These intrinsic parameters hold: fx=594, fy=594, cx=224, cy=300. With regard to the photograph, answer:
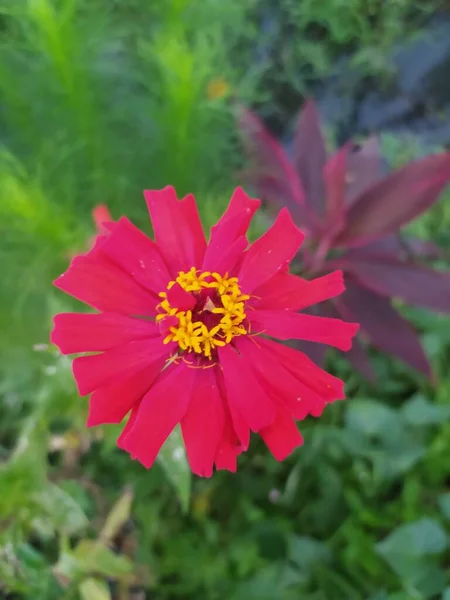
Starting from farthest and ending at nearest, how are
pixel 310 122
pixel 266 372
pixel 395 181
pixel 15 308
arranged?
pixel 15 308 < pixel 310 122 < pixel 395 181 < pixel 266 372

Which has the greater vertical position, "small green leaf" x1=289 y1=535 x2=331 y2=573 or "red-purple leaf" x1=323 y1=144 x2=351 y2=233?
"red-purple leaf" x1=323 y1=144 x2=351 y2=233

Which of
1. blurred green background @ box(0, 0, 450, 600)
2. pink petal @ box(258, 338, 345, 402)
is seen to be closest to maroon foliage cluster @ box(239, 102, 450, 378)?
blurred green background @ box(0, 0, 450, 600)

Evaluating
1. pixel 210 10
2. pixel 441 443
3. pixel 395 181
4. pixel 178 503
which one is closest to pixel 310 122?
pixel 395 181

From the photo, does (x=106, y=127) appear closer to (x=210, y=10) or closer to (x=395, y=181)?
(x=210, y=10)

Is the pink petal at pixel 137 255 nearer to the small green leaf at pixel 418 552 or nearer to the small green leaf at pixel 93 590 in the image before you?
the small green leaf at pixel 93 590

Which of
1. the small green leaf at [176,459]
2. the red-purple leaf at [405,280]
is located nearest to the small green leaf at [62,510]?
the small green leaf at [176,459]

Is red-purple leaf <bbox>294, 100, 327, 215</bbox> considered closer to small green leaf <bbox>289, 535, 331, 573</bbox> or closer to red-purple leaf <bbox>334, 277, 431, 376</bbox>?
red-purple leaf <bbox>334, 277, 431, 376</bbox>
